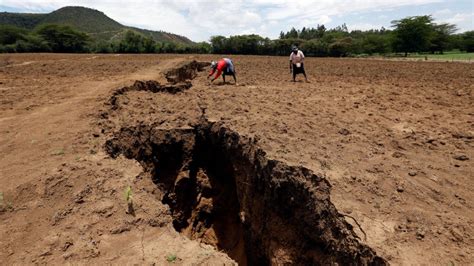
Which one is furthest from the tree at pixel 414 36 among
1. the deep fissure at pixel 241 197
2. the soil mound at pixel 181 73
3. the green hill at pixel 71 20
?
the green hill at pixel 71 20

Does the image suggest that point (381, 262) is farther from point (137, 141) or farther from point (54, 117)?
point (54, 117)

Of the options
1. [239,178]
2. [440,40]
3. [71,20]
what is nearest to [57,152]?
[239,178]

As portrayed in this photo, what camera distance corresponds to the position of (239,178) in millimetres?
6480

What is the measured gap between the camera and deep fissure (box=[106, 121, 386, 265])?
416cm

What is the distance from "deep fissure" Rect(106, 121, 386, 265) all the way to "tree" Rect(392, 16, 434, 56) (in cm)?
4962

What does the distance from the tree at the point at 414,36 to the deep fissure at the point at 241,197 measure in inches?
1954

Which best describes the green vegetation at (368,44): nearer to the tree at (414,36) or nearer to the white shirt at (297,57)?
the tree at (414,36)

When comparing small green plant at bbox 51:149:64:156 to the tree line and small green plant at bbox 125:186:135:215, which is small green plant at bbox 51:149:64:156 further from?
the tree line

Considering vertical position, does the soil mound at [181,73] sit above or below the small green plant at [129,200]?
above

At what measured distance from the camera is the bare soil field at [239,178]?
3.67 meters

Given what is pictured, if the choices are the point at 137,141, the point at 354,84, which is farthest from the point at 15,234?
the point at 354,84

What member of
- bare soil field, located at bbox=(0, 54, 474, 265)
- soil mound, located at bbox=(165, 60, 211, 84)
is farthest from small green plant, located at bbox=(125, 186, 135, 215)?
soil mound, located at bbox=(165, 60, 211, 84)

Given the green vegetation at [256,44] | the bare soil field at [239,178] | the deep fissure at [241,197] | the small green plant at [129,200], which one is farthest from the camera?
the green vegetation at [256,44]

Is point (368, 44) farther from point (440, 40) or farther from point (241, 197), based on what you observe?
point (241, 197)
